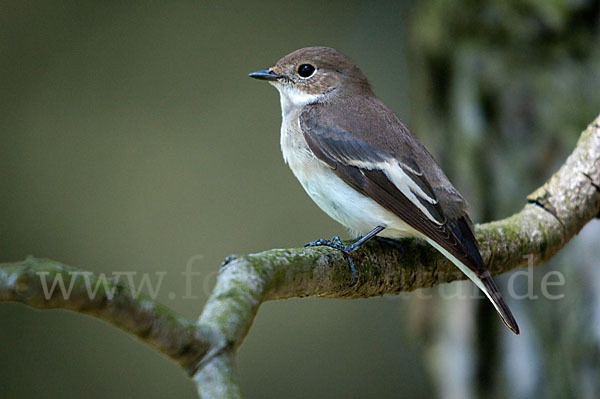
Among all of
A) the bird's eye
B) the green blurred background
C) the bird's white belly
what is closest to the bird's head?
the bird's eye

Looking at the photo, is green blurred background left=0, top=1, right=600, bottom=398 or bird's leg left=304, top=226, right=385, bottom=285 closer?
→ bird's leg left=304, top=226, right=385, bottom=285

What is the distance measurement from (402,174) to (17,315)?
432 centimetres

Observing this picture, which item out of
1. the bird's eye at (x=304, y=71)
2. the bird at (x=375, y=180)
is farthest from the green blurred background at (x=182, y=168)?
the bird at (x=375, y=180)

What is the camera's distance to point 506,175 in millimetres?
4418

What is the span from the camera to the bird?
9.45 feet

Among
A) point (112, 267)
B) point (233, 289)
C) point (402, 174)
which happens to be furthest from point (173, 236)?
point (233, 289)

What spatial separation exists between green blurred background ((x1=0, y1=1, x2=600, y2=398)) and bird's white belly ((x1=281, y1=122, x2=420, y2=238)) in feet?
5.06

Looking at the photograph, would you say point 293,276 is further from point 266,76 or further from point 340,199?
point 266,76

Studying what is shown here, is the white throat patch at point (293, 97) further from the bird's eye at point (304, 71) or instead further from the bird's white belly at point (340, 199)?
the bird's white belly at point (340, 199)

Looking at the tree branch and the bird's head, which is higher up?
the bird's head

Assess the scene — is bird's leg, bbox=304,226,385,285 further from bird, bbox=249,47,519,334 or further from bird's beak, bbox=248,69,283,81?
bird's beak, bbox=248,69,283,81

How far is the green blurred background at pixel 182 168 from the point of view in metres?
5.98

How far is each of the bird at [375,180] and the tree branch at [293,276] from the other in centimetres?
15

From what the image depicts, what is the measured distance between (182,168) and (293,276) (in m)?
4.78
